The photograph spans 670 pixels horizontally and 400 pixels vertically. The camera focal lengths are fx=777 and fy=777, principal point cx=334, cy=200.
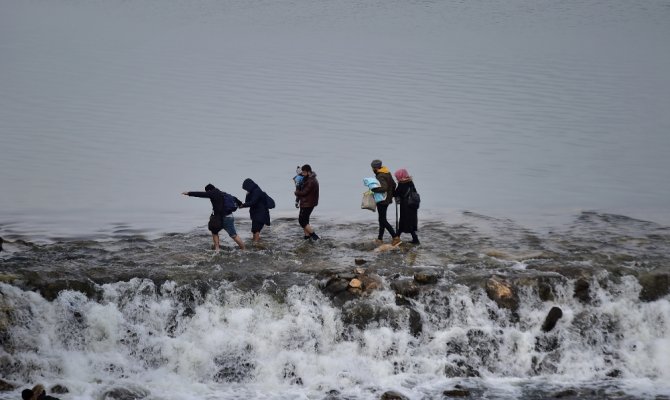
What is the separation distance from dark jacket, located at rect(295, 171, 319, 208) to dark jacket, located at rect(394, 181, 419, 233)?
2.14 m

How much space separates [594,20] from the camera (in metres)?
59.4

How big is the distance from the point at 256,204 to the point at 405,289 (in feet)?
15.6

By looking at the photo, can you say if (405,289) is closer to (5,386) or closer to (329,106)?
(5,386)

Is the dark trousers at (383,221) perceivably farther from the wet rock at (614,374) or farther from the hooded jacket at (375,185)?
the wet rock at (614,374)

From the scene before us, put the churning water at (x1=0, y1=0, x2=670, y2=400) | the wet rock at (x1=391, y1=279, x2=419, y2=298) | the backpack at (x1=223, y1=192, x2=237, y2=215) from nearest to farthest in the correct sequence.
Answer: the churning water at (x1=0, y1=0, x2=670, y2=400) → the wet rock at (x1=391, y1=279, x2=419, y2=298) → the backpack at (x1=223, y1=192, x2=237, y2=215)

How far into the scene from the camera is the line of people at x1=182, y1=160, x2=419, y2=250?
18484mm

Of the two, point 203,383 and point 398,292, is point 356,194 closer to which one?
point 398,292

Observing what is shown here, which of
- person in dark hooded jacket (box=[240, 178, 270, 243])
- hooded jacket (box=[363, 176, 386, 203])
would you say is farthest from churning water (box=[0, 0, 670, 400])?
hooded jacket (box=[363, 176, 386, 203])

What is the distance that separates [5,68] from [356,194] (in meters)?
30.3

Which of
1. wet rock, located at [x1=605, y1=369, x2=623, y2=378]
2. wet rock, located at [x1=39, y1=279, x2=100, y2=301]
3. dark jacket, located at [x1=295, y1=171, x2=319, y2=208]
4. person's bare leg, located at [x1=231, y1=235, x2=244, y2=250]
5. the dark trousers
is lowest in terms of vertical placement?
wet rock, located at [x1=605, y1=369, x2=623, y2=378]

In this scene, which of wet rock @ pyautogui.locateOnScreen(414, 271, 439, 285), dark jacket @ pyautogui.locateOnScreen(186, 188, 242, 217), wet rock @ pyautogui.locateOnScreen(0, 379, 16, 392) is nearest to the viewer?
wet rock @ pyautogui.locateOnScreen(0, 379, 16, 392)

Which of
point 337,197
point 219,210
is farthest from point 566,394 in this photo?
point 337,197

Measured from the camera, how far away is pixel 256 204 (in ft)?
63.5

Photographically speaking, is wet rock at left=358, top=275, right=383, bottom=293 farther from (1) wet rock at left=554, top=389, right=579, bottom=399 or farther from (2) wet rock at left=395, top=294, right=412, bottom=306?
(1) wet rock at left=554, top=389, right=579, bottom=399
